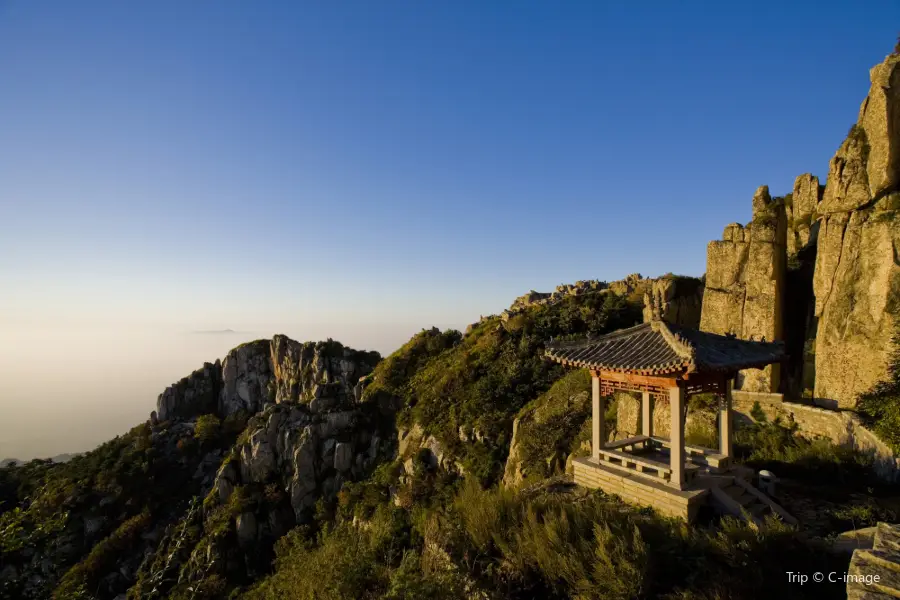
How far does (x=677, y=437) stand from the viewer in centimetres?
836

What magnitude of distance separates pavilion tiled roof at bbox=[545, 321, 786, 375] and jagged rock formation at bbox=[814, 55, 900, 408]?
4741mm

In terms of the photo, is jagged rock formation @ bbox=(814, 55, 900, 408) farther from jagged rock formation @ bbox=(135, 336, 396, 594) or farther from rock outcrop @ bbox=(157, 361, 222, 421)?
rock outcrop @ bbox=(157, 361, 222, 421)

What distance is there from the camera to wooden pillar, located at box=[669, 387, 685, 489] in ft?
27.4

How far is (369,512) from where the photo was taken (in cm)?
2177

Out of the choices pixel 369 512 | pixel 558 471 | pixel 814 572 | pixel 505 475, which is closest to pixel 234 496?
pixel 369 512

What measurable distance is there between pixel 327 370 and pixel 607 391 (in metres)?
36.2

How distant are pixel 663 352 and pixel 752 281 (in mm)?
9256

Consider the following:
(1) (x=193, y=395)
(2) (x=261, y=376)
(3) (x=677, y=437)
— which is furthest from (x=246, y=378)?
(3) (x=677, y=437)

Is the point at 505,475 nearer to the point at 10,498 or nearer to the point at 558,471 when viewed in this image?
the point at 558,471

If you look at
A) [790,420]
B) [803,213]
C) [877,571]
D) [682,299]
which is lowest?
[790,420]

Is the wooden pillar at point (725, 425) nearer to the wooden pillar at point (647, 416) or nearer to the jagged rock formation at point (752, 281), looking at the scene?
the wooden pillar at point (647, 416)

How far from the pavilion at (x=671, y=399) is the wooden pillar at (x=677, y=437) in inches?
0.7

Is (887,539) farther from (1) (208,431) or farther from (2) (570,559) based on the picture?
(1) (208,431)

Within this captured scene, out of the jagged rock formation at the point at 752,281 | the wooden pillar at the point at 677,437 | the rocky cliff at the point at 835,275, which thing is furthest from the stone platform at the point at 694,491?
the jagged rock formation at the point at 752,281
